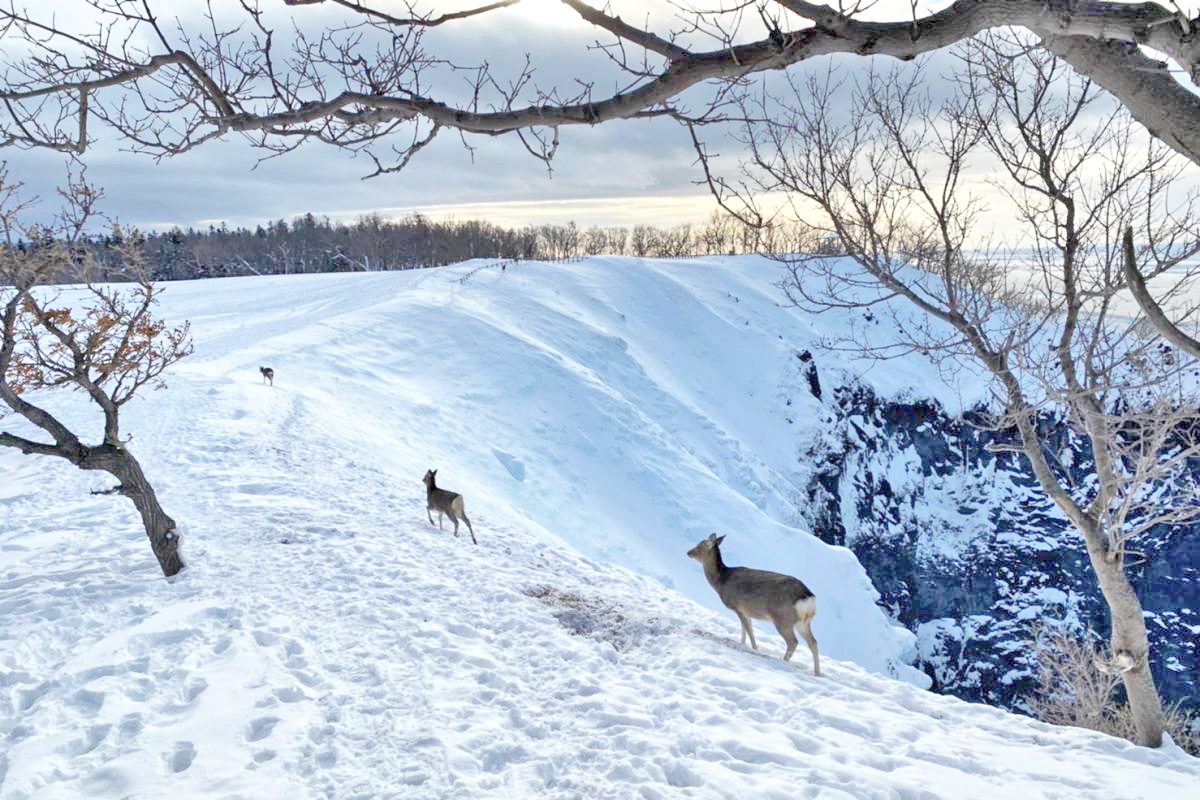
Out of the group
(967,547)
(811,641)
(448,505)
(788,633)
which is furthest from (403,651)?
(967,547)

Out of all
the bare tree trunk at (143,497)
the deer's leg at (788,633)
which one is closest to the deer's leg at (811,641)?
the deer's leg at (788,633)

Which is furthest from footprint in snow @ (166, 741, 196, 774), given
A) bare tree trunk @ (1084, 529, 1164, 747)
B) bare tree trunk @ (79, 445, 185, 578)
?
bare tree trunk @ (1084, 529, 1164, 747)

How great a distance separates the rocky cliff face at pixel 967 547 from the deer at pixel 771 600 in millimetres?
25547

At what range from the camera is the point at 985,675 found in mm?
31047

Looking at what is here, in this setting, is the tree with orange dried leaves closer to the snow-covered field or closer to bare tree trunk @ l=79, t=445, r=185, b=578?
bare tree trunk @ l=79, t=445, r=185, b=578

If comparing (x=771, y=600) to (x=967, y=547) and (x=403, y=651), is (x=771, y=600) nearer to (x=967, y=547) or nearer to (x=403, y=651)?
(x=403, y=651)

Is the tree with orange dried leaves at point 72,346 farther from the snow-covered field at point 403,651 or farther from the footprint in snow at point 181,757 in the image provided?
the footprint in snow at point 181,757

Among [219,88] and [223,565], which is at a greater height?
[219,88]

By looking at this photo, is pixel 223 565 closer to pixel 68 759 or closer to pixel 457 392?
pixel 68 759

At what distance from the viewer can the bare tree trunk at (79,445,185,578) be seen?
7.91m

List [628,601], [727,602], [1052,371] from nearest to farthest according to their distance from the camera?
[1052,371] < [727,602] < [628,601]

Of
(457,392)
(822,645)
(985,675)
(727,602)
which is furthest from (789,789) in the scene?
(985,675)

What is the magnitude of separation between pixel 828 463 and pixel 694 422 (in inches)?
363

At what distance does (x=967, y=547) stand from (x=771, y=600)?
33.0 metres
